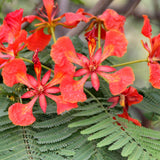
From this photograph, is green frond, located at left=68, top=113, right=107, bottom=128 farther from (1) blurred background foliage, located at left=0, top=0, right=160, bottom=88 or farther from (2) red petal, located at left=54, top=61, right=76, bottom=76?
(1) blurred background foliage, located at left=0, top=0, right=160, bottom=88

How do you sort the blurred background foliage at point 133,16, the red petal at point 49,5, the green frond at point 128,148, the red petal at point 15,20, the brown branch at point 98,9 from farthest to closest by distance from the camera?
the blurred background foliage at point 133,16 < the brown branch at point 98,9 < the red petal at point 49,5 < the red petal at point 15,20 < the green frond at point 128,148

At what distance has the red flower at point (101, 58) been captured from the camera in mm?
972

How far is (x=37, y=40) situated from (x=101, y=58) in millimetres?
336

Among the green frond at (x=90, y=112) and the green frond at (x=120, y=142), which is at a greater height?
the green frond at (x=120, y=142)

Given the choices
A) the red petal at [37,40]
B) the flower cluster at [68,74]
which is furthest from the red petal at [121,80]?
→ the red petal at [37,40]

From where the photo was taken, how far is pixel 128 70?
98 cm

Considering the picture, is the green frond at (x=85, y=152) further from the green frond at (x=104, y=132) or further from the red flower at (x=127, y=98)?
the red flower at (x=127, y=98)

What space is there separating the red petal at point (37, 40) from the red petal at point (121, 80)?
415 millimetres

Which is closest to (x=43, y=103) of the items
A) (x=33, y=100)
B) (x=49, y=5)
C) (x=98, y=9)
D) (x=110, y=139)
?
(x=33, y=100)

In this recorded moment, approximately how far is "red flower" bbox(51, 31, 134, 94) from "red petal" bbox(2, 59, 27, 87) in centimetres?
13

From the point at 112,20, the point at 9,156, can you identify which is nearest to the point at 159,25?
the point at 112,20

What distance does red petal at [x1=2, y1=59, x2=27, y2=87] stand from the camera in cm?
98

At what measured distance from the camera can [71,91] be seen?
37.9 inches

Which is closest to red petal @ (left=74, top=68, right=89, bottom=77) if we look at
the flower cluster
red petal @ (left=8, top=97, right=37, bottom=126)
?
the flower cluster
